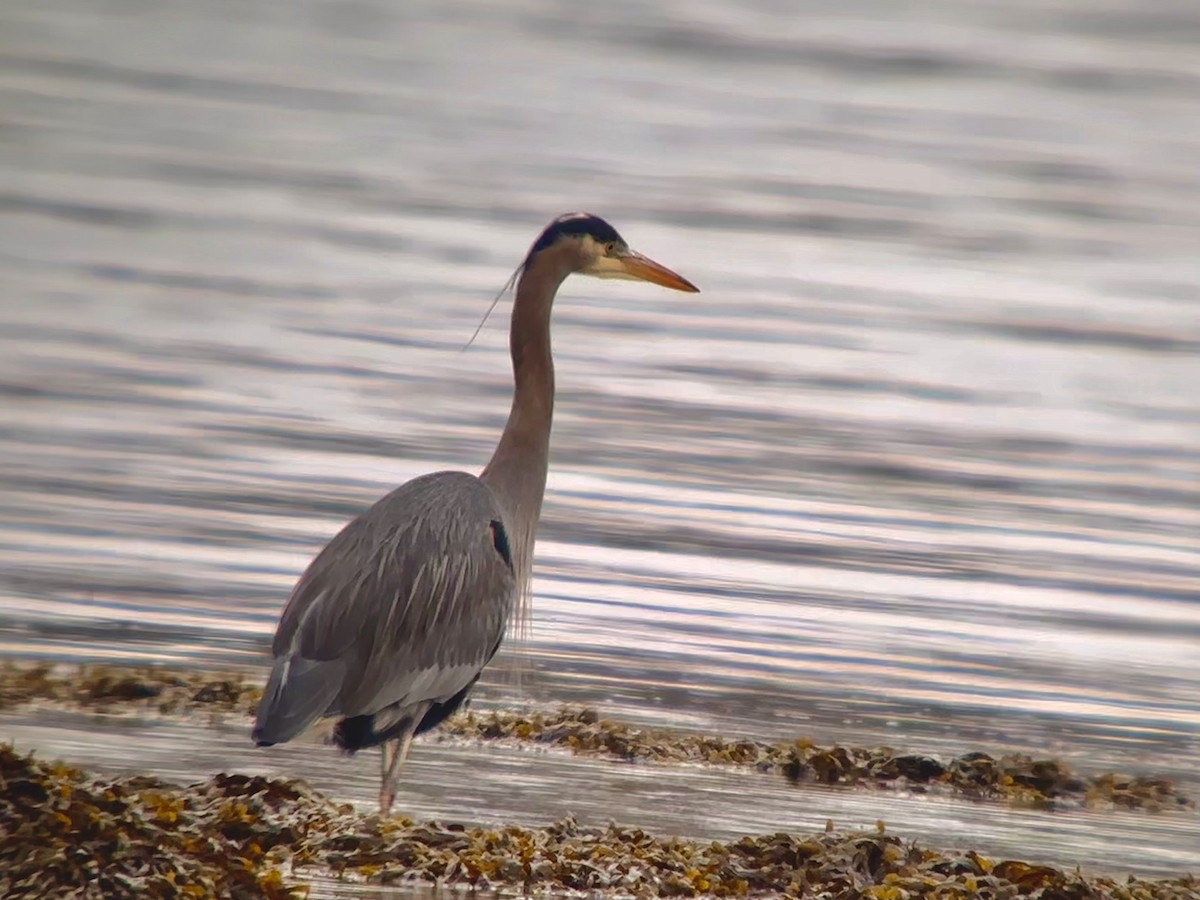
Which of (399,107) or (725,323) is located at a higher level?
(399,107)

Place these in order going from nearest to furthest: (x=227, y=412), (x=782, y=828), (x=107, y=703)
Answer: (x=782, y=828), (x=107, y=703), (x=227, y=412)

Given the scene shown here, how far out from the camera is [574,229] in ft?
17.5

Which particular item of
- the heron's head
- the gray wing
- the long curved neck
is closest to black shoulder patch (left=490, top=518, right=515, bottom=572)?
the gray wing

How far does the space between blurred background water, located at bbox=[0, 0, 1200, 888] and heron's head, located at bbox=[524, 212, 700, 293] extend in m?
1.35

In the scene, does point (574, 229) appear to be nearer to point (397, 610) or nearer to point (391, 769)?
point (397, 610)

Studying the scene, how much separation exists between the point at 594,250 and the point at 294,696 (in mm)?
1928

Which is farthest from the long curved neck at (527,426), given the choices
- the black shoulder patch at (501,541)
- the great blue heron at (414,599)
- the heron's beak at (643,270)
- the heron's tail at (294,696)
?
the heron's tail at (294,696)

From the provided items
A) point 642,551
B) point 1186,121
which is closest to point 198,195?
point 642,551

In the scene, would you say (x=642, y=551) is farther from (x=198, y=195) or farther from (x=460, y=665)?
(x=198, y=195)

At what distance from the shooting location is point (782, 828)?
420cm

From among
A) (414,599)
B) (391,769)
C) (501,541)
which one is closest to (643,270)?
(501,541)

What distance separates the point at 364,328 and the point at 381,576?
17.1ft

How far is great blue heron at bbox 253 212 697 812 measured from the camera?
4.16m

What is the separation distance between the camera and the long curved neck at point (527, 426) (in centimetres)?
505
